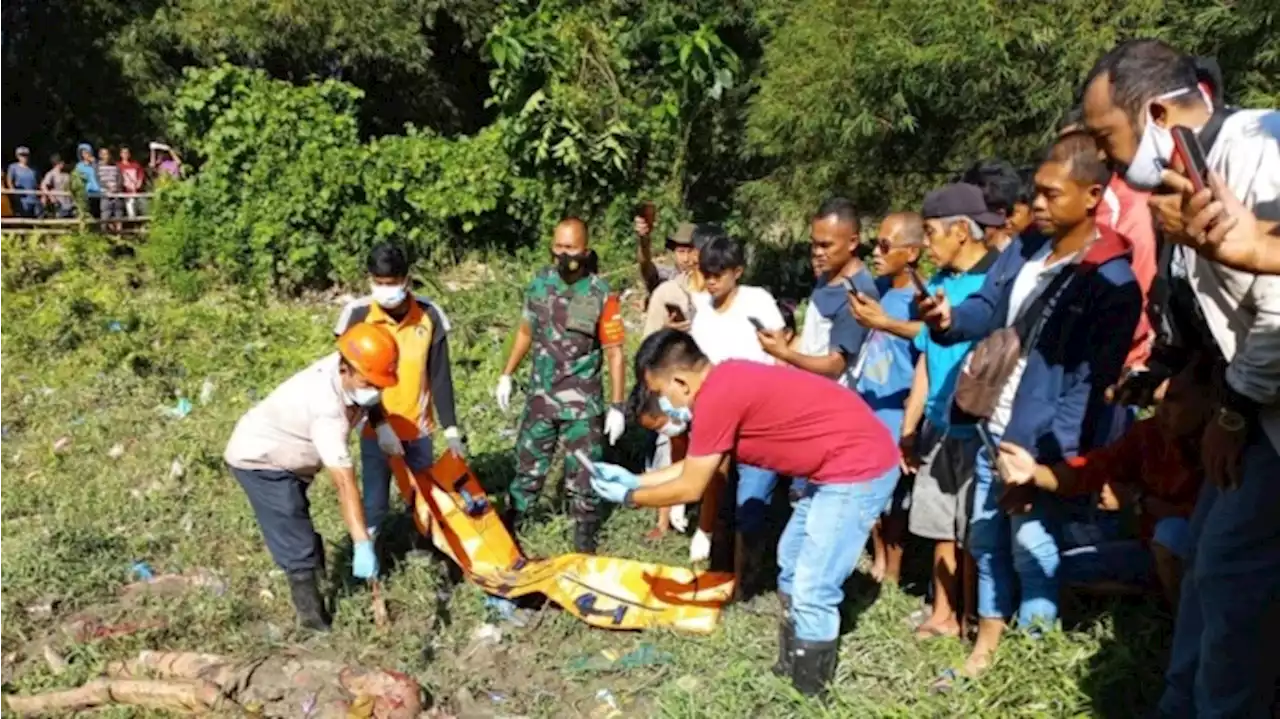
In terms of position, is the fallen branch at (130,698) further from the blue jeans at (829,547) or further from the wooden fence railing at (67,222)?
the wooden fence railing at (67,222)

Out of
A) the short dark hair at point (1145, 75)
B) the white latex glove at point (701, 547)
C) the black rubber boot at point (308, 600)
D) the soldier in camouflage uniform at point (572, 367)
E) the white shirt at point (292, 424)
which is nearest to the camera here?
the short dark hair at point (1145, 75)

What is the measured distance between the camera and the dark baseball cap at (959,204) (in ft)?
13.0

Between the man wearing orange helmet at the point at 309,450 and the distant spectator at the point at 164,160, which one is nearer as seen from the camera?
the man wearing orange helmet at the point at 309,450

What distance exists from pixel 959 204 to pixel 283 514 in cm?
295

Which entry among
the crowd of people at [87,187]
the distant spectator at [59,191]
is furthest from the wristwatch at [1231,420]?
the distant spectator at [59,191]

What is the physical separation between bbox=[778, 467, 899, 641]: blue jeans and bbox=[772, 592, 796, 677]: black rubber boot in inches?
2.1

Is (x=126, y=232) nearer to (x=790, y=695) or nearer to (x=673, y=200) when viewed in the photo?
(x=673, y=200)

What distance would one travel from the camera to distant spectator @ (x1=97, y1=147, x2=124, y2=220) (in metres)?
14.4

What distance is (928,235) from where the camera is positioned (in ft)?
13.1

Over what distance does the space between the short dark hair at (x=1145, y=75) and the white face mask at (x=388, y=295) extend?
309 centimetres

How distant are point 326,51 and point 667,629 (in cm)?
1523

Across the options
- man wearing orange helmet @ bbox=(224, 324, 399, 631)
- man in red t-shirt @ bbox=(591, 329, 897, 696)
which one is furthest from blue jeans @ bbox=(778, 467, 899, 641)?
man wearing orange helmet @ bbox=(224, 324, 399, 631)

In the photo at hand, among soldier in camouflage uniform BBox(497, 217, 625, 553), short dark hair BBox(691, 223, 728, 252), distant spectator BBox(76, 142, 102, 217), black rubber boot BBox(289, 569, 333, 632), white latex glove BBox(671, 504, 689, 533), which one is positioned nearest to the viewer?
black rubber boot BBox(289, 569, 333, 632)

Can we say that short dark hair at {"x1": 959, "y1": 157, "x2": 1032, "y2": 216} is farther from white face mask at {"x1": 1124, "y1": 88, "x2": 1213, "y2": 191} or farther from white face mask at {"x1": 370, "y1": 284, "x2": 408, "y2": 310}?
white face mask at {"x1": 370, "y1": 284, "x2": 408, "y2": 310}
